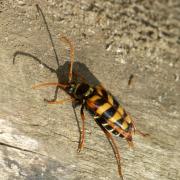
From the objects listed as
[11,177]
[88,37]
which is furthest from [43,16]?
[11,177]

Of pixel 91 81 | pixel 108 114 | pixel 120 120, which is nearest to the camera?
pixel 91 81

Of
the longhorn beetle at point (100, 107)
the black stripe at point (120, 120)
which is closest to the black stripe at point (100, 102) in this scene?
the longhorn beetle at point (100, 107)

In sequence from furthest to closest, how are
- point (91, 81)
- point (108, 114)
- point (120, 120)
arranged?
point (108, 114), point (120, 120), point (91, 81)

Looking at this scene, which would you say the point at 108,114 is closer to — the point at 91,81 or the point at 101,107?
the point at 101,107

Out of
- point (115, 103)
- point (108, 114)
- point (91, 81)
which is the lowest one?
point (108, 114)

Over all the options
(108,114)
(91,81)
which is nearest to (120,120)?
(108,114)

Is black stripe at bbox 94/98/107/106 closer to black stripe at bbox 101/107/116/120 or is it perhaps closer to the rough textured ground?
Answer: black stripe at bbox 101/107/116/120
